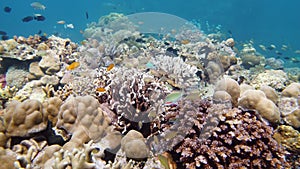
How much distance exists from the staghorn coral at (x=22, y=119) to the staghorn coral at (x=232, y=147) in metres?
2.35

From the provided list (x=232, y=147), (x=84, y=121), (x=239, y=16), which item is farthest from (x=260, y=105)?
(x=239, y=16)

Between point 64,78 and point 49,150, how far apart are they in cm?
389

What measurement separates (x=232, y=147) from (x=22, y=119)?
3.47 meters

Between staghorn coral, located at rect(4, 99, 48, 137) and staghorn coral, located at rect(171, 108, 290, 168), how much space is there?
2.35 metres

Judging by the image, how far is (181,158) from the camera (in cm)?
350

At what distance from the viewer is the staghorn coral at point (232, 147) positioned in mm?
3439

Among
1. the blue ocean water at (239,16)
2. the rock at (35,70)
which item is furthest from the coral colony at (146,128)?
the blue ocean water at (239,16)

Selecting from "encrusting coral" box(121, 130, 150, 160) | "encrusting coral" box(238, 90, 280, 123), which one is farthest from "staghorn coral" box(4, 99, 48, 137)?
"encrusting coral" box(238, 90, 280, 123)

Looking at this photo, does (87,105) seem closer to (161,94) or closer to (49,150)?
(49,150)

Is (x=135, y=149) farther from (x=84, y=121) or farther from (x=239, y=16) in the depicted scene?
(x=239, y=16)

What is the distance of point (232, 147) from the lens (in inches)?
143

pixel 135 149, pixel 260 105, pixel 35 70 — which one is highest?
pixel 35 70

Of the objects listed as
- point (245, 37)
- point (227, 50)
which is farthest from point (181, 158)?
point (245, 37)

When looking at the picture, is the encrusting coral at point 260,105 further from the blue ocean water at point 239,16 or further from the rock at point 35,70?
the blue ocean water at point 239,16
